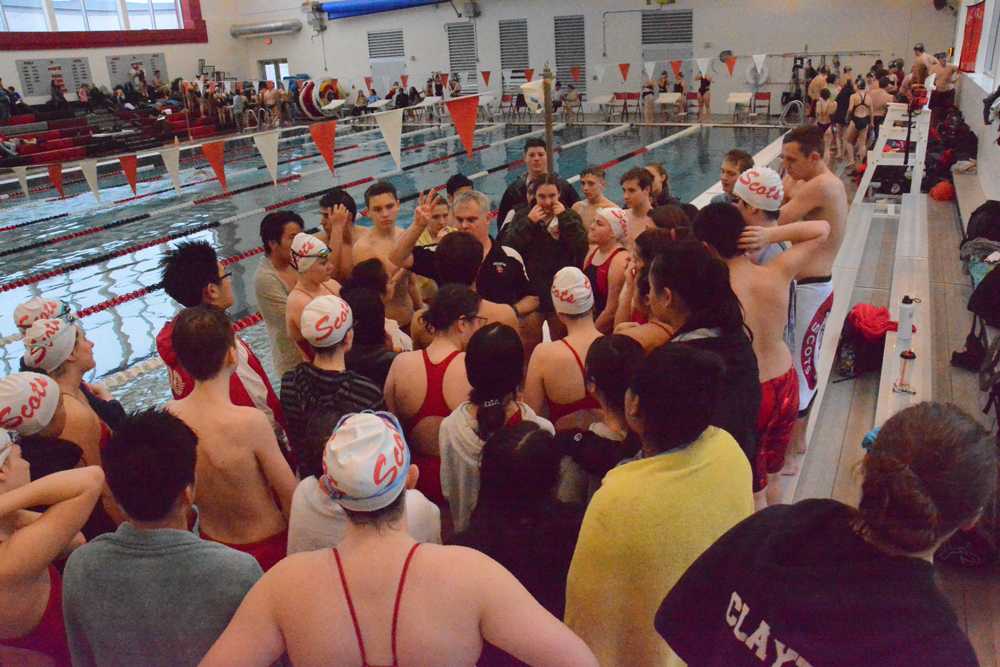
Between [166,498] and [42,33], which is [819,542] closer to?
[166,498]

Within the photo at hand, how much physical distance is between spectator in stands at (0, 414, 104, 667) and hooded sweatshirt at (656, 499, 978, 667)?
4.11 feet

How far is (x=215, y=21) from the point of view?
82.3 feet

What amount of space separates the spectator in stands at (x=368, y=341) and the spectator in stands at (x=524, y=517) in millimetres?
1082

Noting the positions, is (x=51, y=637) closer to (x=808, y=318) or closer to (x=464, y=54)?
(x=808, y=318)

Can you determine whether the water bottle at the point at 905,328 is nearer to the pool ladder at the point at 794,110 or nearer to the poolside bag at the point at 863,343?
the poolside bag at the point at 863,343

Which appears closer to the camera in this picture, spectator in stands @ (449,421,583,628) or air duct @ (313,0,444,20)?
spectator in stands @ (449,421,583,628)

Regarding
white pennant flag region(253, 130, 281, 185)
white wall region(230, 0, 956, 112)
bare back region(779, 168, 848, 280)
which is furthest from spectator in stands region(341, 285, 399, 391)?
white wall region(230, 0, 956, 112)

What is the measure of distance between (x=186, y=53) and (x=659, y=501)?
27.2 metres

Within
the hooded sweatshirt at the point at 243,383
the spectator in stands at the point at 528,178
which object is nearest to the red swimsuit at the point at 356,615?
the hooded sweatshirt at the point at 243,383

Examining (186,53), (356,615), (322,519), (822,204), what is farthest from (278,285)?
(186,53)

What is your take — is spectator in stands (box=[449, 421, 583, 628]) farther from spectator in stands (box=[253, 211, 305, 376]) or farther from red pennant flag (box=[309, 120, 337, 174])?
red pennant flag (box=[309, 120, 337, 174])

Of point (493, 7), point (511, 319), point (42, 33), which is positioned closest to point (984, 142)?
point (511, 319)

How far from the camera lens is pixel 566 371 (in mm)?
2293

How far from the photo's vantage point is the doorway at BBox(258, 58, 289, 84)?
26.1 meters
